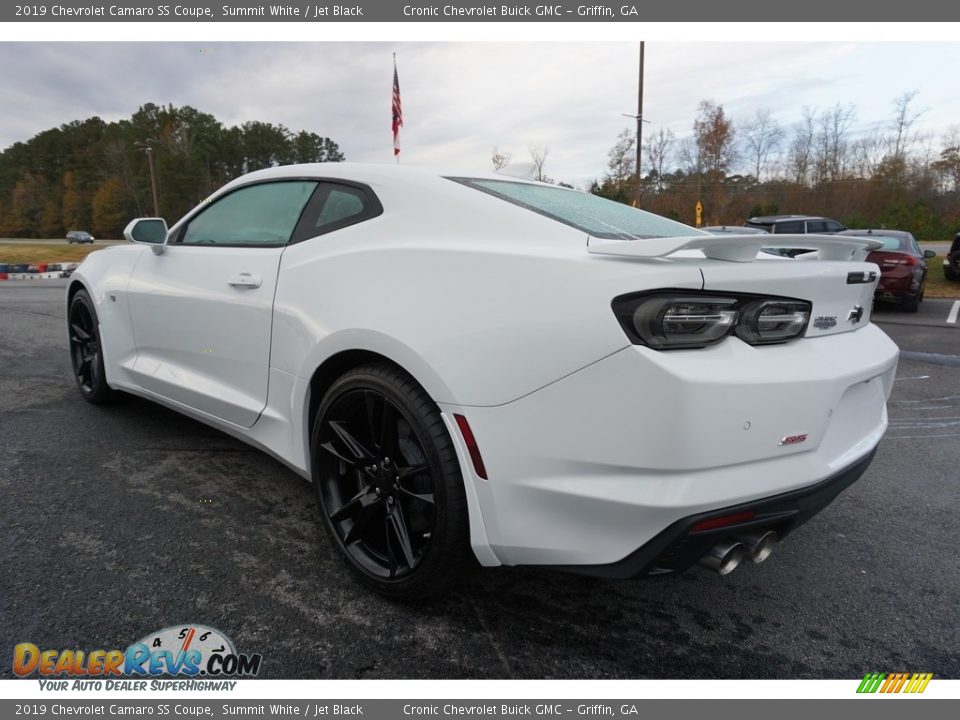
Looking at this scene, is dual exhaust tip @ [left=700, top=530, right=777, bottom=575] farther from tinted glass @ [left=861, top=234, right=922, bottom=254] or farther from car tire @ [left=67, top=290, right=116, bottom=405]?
tinted glass @ [left=861, top=234, right=922, bottom=254]

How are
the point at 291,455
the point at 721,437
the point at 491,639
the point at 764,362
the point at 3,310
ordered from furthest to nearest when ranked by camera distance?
1. the point at 3,310
2. the point at 291,455
3. the point at 491,639
4. the point at 764,362
5. the point at 721,437

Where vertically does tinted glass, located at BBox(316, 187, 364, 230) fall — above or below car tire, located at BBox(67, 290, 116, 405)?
above

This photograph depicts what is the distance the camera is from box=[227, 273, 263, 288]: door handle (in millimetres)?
2512

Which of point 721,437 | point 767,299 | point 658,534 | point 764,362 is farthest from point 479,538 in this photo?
point 767,299

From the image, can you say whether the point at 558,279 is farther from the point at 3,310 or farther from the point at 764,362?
the point at 3,310

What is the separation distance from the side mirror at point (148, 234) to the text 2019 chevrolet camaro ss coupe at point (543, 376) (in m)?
1.04

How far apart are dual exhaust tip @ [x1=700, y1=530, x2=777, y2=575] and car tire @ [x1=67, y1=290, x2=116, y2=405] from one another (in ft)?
12.3

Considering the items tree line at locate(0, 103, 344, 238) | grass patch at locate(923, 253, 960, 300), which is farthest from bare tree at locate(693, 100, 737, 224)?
tree line at locate(0, 103, 344, 238)

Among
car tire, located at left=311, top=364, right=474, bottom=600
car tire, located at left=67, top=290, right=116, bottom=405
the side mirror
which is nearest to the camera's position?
car tire, located at left=311, top=364, right=474, bottom=600

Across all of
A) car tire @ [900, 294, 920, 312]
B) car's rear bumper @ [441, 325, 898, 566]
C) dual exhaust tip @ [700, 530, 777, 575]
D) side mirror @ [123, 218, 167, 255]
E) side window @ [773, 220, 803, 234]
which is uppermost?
side window @ [773, 220, 803, 234]

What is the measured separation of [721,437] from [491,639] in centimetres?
96

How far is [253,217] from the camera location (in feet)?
9.21

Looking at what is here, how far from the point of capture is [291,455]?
2.45 m

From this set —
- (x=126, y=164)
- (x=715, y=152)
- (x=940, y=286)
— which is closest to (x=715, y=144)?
(x=715, y=152)
